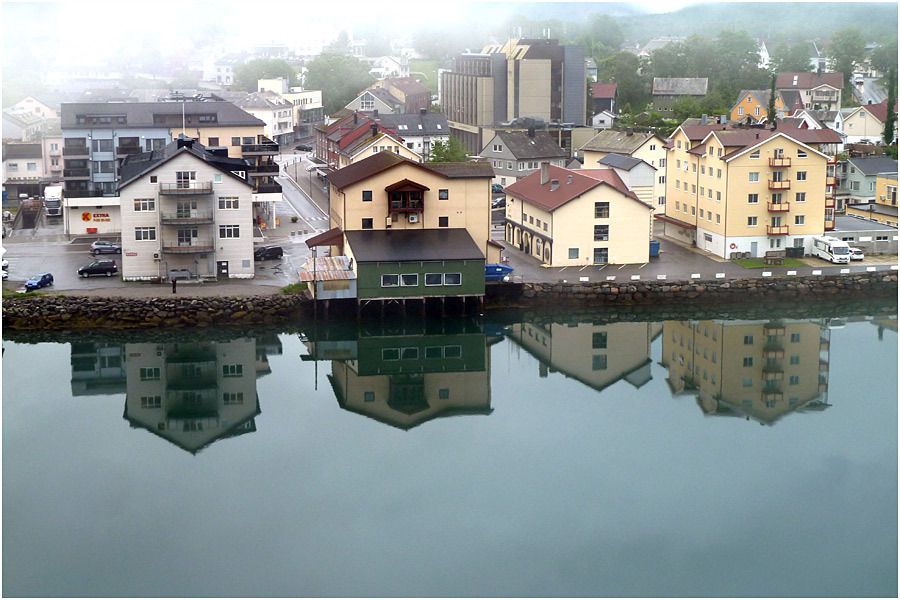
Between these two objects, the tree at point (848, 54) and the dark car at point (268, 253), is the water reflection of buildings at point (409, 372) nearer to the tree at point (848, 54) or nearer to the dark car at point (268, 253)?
the dark car at point (268, 253)

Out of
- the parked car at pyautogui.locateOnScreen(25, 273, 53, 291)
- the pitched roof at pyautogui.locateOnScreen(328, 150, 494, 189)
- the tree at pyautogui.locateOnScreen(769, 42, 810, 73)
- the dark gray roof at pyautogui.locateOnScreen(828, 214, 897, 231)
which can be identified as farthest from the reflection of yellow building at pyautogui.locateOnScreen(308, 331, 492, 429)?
the tree at pyautogui.locateOnScreen(769, 42, 810, 73)

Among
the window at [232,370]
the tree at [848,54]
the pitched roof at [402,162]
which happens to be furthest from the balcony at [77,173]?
the tree at [848,54]

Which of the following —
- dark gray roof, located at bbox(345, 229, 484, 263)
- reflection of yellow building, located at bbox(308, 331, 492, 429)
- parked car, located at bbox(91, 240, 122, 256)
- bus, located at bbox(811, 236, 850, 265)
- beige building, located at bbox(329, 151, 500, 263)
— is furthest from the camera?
parked car, located at bbox(91, 240, 122, 256)

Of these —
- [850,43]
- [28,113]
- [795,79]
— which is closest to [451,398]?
[28,113]

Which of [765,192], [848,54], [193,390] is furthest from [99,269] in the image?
[848,54]

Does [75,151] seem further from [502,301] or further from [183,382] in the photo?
[502,301]

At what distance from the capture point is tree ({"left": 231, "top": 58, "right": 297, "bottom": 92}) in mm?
45188

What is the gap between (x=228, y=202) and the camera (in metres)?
15.2

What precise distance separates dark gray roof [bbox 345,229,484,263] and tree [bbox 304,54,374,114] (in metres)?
25.2

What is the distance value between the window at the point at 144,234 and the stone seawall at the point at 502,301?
1.27 metres

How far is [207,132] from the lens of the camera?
20.1 meters

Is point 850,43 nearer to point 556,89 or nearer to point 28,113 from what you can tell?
point 556,89

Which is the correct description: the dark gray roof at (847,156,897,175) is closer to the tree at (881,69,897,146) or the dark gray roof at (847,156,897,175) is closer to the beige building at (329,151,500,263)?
the tree at (881,69,897,146)

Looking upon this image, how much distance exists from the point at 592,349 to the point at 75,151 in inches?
378
